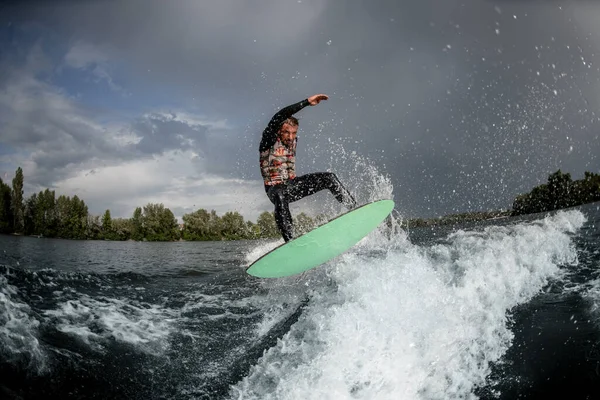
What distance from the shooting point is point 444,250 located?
9000mm

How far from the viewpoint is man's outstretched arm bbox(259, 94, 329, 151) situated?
665 cm

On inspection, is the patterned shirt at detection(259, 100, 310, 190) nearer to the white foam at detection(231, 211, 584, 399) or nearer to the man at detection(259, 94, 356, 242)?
the man at detection(259, 94, 356, 242)

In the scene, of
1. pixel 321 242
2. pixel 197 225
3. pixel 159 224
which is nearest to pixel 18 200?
pixel 159 224

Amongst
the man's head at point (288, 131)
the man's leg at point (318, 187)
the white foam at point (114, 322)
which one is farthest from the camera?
the man's head at point (288, 131)

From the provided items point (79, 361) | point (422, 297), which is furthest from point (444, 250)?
point (79, 361)

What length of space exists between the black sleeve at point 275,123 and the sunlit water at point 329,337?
10.5ft

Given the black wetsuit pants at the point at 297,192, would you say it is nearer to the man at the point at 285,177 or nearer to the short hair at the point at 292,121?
the man at the point at 285,177

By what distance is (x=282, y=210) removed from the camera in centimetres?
719

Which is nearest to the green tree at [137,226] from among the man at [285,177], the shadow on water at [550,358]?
the man at [285,177]

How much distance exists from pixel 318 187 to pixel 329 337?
12.1ft

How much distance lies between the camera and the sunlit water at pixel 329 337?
12.7 ft

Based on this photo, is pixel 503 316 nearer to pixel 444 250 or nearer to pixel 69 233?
pixel 444 250

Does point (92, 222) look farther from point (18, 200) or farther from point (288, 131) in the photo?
point (288, 131)

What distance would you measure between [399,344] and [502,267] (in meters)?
4.30
